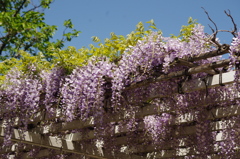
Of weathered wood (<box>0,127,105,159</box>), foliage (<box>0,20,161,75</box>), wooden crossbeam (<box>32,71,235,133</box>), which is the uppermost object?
foliage (<box>0,20,161,75</box>)

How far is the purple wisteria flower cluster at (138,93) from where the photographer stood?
387 centimetres

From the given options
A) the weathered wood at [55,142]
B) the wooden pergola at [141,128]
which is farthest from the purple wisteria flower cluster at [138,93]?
the weathered wood at [55,142]

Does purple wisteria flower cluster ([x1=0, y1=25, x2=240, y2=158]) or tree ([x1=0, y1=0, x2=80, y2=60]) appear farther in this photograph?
tree ([x1=0, y1=0, x2=80, y2=60])

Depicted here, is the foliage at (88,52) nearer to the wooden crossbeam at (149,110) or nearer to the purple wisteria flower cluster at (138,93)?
the purple wisteria flower cluster at (138,93)

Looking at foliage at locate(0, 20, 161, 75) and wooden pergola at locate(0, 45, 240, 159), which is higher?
foliage at locate(0, 20, 161, 75)

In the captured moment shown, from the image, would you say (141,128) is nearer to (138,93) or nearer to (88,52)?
(138,93)

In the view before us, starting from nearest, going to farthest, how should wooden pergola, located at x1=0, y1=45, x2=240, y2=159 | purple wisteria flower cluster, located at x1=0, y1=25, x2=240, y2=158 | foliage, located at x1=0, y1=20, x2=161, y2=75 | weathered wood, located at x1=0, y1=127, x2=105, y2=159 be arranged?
wooden pergola, located at x1=0, y1=45, x2=240, y2=159, purple wisteria flower cluster, located at x1=0, y1=25, x2=240, y2=158, foliage, located at x1=0, y1=20, x2=161, y2=75, weathered wood, located at x1=0, y1=127, x2=105, y2=159

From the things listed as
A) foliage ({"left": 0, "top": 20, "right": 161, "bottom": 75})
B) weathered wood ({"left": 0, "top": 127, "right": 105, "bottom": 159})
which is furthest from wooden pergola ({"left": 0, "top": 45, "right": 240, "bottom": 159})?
foliage ({"left": 0, "top": 20, "right": 161, "bottom": 75})

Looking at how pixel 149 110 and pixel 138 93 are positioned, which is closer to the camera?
pixel 138 93

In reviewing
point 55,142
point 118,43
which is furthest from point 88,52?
point 55,142

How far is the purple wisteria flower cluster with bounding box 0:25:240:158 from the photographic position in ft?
12.7

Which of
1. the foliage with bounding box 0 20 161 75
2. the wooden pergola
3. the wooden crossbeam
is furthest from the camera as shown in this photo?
the foliage with bounding box 0 20 161 75

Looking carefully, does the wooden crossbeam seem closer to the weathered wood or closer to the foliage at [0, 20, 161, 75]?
the weathered wood

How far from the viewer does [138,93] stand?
421 cm
